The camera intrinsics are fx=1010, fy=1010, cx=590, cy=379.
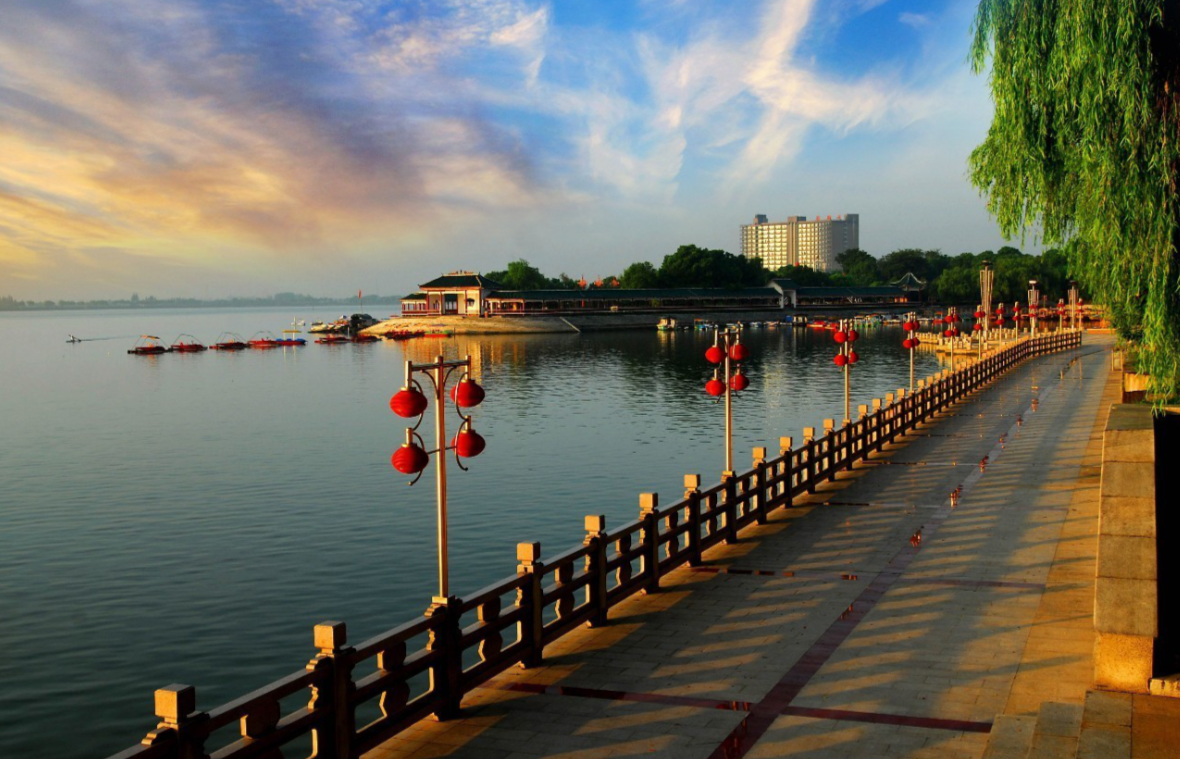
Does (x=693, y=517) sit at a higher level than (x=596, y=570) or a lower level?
higher

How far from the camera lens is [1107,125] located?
46.4ft

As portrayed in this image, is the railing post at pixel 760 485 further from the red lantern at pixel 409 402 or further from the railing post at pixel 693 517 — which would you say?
the red lantern at pixel 409 402

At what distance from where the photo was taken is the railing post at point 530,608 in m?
Answer: 12.7

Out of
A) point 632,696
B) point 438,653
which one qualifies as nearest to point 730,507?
point 632,696

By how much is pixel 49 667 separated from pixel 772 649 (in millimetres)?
15004

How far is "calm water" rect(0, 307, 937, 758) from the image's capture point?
20.2 metres

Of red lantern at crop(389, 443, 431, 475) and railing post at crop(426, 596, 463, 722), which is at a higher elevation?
red lantern at crop(389, 443, 431, 475)

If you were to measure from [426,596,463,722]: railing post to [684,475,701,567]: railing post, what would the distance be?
6798 mm

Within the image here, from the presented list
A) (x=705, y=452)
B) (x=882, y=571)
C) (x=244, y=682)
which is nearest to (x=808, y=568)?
(x=882, y=571)

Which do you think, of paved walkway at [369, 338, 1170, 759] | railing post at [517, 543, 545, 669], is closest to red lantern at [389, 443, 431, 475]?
railing post at [517, 543, 545, 669]

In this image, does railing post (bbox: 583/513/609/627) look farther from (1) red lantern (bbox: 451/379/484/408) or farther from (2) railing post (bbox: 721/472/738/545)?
(2) railing post (bbox: 721/472/738/545)

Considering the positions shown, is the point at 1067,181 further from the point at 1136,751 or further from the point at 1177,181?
the point at 1136,751

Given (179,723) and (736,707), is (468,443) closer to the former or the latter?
(736,707)

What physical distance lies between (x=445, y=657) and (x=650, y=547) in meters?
5.58
